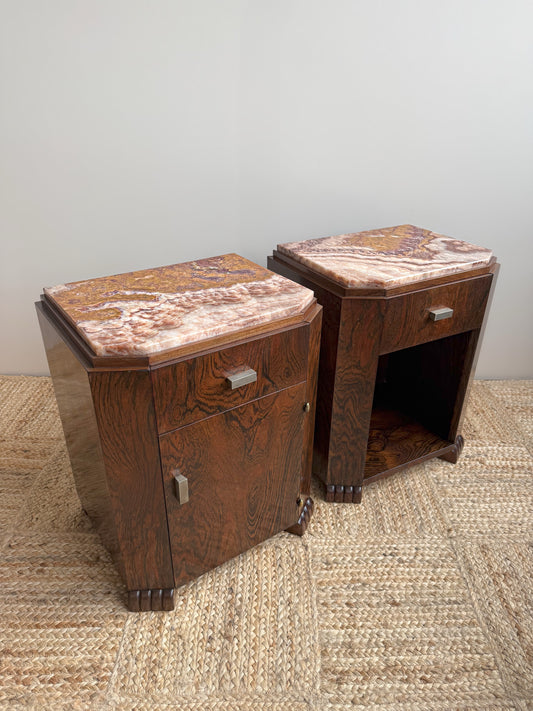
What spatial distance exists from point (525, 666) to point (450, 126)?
1.07 m

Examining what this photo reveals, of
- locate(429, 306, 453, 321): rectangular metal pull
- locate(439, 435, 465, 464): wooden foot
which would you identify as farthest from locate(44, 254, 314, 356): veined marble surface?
locate(439, 435, 465, 464): wooden foot

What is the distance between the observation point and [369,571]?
2.88ft

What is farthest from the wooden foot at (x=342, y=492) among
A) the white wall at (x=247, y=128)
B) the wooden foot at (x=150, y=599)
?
the white wall at (x=247, y=128)

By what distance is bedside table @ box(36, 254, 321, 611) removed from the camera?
0.64 meters

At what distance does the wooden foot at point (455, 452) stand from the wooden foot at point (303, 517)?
36 centimetres

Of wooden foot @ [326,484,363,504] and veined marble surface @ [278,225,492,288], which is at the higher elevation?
veined marble surface @ [278,225,492,288]

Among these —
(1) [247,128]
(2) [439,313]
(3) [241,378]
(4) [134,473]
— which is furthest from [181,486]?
(1) [247,128]

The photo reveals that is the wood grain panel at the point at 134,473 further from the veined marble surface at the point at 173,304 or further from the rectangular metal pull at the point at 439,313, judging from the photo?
the rectangular metal pull at the point at 439,313

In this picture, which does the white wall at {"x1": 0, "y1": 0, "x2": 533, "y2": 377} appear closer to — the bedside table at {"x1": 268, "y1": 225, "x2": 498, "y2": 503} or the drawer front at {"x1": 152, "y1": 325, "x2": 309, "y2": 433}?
the bedside table at {"x1": 268, "y1": 225, "x2": 498, "y2": 503}

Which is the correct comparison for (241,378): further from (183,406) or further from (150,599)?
(150,599)

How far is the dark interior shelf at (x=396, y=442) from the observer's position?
1.05 meters

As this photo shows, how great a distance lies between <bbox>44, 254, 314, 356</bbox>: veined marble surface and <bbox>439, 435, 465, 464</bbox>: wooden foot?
57cm

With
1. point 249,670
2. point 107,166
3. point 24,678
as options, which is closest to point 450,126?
point 107,166

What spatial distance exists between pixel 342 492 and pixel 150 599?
0.41 meters
